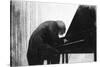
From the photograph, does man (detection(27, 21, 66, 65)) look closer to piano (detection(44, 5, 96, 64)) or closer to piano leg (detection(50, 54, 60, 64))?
piano leg (detection(50, 54, 60, 64))

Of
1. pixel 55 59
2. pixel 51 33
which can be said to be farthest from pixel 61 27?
pixel 55 59

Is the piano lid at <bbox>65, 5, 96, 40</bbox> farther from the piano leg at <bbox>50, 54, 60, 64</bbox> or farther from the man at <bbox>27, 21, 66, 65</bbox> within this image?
the piano leg at <bbox>50, 54, 60, 64</bbox>

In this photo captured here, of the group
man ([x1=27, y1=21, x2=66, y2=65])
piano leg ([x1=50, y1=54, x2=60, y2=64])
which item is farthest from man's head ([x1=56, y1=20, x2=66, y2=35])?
piano leg ([x1=50, y1=54, x2=60, y2=64])

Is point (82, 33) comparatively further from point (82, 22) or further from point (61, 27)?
point (61, 27)

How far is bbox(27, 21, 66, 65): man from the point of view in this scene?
2619mm

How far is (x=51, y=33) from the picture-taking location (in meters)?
2.68

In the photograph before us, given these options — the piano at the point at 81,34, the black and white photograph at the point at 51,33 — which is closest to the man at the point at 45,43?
the black and white photograph at the point at 51,33

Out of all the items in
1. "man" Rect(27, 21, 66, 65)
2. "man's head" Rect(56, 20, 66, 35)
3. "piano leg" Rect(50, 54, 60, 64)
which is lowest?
"piano leg" Rect(50, 54, 60, 64)

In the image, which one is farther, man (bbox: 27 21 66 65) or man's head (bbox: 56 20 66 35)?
man's head (bbox: 56 20 66 35)

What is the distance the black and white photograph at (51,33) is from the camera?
2549 mm

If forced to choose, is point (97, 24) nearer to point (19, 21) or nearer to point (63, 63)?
point (63, 63)

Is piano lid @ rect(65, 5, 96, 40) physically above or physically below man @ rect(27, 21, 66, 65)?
above

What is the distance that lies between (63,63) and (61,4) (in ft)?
3.13
